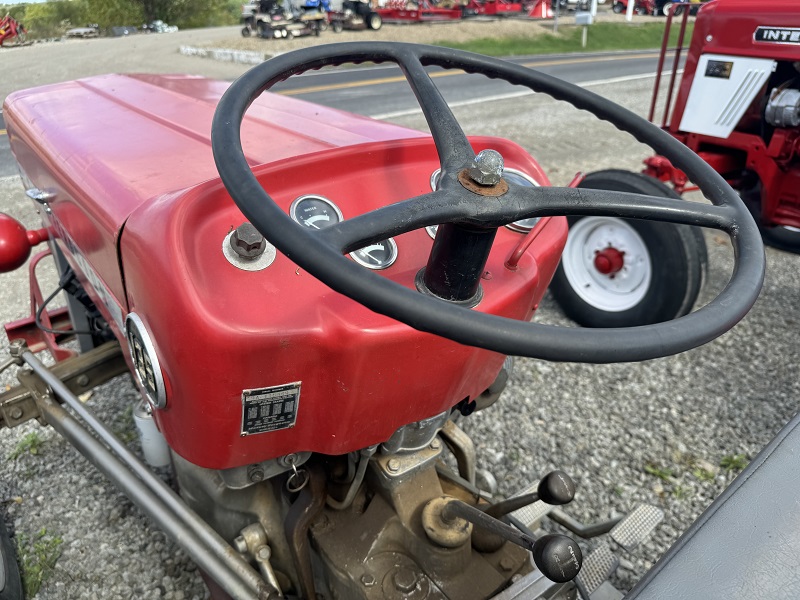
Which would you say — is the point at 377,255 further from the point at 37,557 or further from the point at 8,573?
the point at 37,557

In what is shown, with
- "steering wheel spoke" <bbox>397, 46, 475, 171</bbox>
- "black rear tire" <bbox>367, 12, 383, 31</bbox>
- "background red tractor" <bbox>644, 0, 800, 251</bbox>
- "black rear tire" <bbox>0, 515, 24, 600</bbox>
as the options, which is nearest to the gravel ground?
"black rear tire" <bbox>0, 515, 24, 600</bbox>

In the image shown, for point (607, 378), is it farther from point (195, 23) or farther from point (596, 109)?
point (195, 23)

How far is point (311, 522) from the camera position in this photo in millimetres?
1420

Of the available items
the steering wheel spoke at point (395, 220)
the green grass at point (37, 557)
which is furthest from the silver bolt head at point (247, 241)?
the green grass at point (37, 557)

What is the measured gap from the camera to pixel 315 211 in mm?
1161

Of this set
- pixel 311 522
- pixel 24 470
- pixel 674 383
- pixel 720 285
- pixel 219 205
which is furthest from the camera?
pixel 720 285

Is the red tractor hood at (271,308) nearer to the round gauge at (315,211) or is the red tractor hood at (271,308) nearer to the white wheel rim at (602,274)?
the round gauge at (315,211)

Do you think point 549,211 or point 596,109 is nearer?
point 549,211

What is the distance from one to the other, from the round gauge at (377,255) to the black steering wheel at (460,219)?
0.69 feet

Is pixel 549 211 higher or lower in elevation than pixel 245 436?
higher

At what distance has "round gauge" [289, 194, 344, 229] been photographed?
3.73 feet

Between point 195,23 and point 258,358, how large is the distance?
27716 millimetres

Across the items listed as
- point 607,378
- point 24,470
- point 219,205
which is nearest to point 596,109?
point 219,205

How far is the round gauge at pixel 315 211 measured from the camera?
3.73ft
